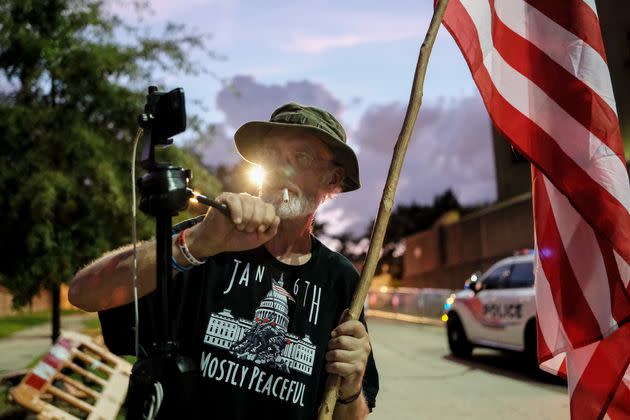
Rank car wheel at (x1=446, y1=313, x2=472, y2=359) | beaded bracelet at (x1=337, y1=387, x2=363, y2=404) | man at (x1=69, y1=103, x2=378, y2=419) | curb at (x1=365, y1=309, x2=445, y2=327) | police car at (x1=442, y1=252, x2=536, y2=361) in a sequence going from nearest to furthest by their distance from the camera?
1. man at (x1=69, y1=103, x2=378, y2=419)
2. beaded bracelet at (x1=337, y1=387, x2=363, y2=404)
3. police car at (x1=442, y1=252, x2=536, y2=361)
4. car wheel at (x1=446, y1=313, x2=472, y2=359)
5. curb at (x1=365, y1=309, x2=445, y2=327)

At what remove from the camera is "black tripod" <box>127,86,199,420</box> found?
53.8 inches

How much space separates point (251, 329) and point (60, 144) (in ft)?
23.8

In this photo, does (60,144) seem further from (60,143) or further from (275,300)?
(275,300)

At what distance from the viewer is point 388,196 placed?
7.33 feet

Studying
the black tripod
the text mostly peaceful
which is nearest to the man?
the text mostly peaceful

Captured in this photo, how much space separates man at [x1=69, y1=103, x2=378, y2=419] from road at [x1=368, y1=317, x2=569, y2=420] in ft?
16.7

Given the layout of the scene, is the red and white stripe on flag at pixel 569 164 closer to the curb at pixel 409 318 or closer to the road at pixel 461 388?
the road at pixel 461 388

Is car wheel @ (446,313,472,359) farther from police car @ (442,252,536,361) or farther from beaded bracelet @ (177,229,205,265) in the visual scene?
beaded bracelet @ (177,229,205,265)

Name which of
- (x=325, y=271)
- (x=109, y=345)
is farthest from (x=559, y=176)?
(x=109, y=345)

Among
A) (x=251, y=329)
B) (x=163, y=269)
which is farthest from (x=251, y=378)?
(x=163, y=269)

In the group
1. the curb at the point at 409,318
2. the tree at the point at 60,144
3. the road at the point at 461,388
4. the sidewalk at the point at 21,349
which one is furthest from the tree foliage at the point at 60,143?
the curb at the point at 409,318

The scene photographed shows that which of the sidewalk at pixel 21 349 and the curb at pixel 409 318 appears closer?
the sidewalk at pixel 21 349

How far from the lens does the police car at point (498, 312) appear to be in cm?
1045

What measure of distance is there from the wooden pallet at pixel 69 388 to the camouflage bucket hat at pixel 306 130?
146 inches
